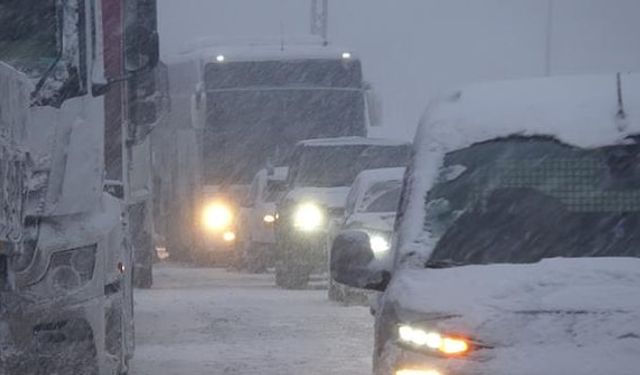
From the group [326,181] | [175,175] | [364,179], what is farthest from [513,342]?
[175,175]

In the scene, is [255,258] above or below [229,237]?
below

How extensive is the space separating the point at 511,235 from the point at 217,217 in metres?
22.9

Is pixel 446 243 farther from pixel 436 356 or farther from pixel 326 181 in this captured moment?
pixel 326 181

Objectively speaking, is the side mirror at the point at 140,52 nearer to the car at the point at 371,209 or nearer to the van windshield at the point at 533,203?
the van windshield at the point at 533,203

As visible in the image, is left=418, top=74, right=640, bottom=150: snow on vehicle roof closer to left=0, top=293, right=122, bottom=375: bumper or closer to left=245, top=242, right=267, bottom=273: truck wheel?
left=0, top=293, right=122, bottom=375: bumper

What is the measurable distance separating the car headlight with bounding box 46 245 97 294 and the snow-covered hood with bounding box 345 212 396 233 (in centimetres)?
953

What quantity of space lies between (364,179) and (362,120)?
841 cm

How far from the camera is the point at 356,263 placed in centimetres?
670

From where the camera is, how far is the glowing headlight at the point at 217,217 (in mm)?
29484

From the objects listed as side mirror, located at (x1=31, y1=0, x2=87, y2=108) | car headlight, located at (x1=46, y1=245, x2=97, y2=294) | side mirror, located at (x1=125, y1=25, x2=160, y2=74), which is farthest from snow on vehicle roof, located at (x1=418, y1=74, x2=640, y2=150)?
side mirror, located at (x1=125, y1=25, x2=160, y2=74)

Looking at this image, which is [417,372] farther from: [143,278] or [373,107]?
[373,107]

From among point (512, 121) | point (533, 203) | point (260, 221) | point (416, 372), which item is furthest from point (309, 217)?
point (416, 372)

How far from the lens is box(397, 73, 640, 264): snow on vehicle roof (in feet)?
22.7

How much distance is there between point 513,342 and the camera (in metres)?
5.76
